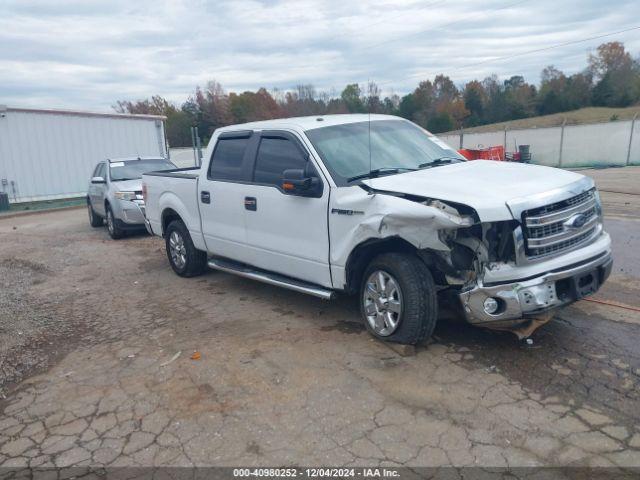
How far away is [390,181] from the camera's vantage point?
4.54 meters

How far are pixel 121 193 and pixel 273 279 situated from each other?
6.49 m

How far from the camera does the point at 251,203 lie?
5.66 metres

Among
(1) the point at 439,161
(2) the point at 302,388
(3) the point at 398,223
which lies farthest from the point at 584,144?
(2) the point at 302,388

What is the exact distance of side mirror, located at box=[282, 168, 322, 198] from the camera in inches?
189

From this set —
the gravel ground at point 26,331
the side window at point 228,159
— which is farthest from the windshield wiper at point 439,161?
the gravel ground at point 26,331

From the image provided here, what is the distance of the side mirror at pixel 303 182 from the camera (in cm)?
481

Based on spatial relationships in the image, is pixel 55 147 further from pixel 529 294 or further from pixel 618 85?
pixel 618 85

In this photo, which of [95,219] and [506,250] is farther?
[95,219]

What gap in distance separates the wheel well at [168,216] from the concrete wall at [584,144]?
66.3ft

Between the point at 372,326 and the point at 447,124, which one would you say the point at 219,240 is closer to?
the point at 372,326

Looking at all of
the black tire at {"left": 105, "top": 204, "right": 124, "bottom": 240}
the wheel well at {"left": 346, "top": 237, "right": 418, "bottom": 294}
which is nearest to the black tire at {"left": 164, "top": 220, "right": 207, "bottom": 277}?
the wheel well at {"left": 346, "top": 237, "right": 418, "bottom": 294}

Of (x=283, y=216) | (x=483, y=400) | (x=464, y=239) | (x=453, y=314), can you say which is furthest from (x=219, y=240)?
(x=483, y=400)

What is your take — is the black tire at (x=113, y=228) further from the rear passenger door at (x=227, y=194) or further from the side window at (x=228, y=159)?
the side window at (x=228, y=159)

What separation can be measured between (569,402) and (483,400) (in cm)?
55
